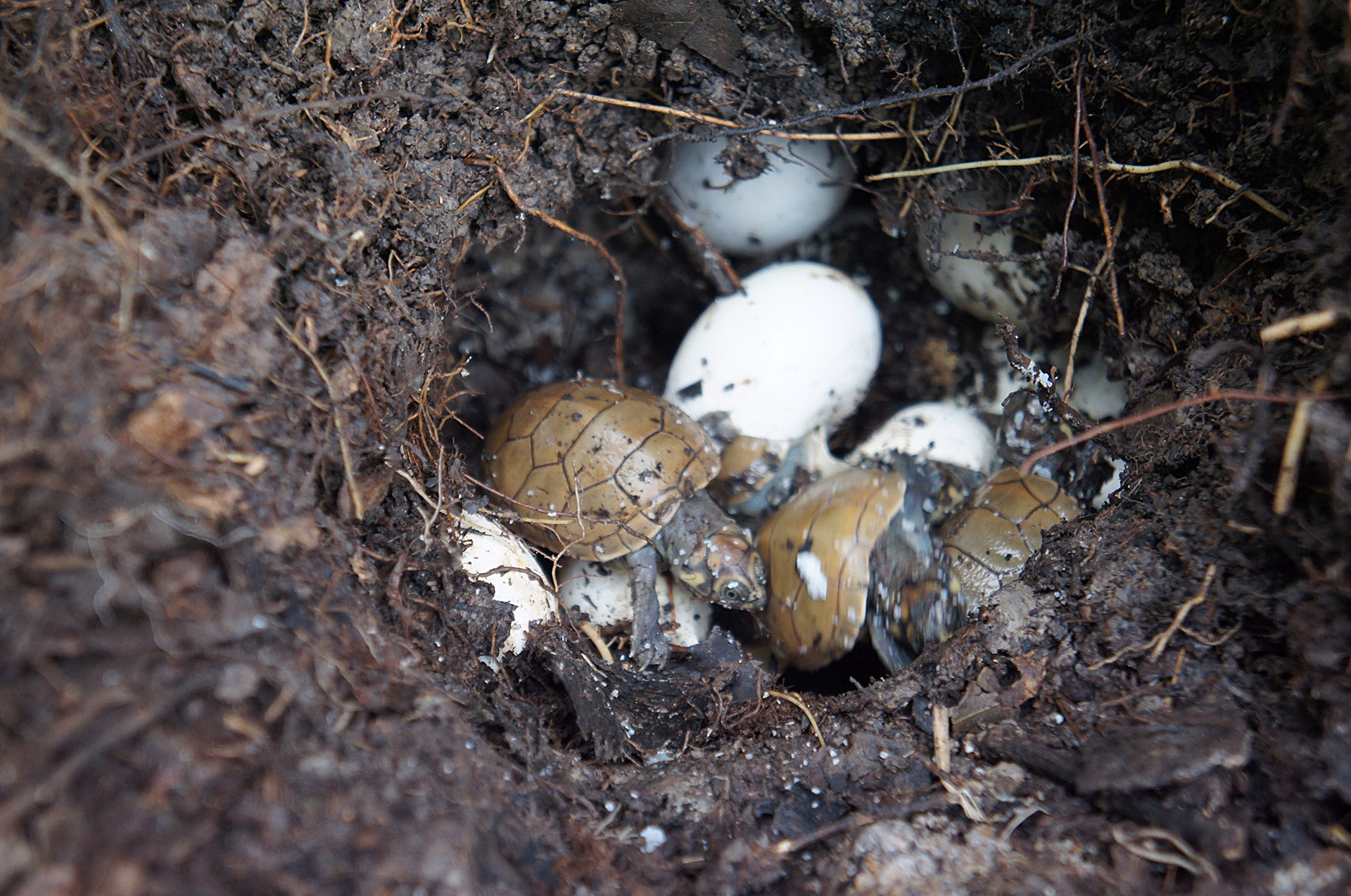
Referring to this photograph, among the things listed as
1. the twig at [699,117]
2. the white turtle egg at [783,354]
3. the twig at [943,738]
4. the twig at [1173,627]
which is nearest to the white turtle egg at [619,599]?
the white turtle egg at [783,354]

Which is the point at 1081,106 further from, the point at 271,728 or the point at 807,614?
the point at 271,728

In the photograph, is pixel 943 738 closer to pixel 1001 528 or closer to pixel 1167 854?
pixel 1167 854

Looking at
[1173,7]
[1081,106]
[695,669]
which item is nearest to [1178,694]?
[695,669]

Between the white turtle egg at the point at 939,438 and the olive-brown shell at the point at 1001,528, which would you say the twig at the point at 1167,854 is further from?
the white turtle egg at the point at 939,438

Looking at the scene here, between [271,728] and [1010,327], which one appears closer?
[271,728]

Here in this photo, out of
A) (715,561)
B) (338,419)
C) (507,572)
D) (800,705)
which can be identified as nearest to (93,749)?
(338,419)

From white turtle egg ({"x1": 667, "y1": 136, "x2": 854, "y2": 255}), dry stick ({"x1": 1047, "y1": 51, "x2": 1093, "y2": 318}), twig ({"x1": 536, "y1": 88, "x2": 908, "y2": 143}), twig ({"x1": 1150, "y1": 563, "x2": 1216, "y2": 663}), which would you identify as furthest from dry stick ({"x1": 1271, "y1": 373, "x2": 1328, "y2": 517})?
white turtle egg ({"x1": 667, "y1": 136, "x2": 854, "y2": 255})
